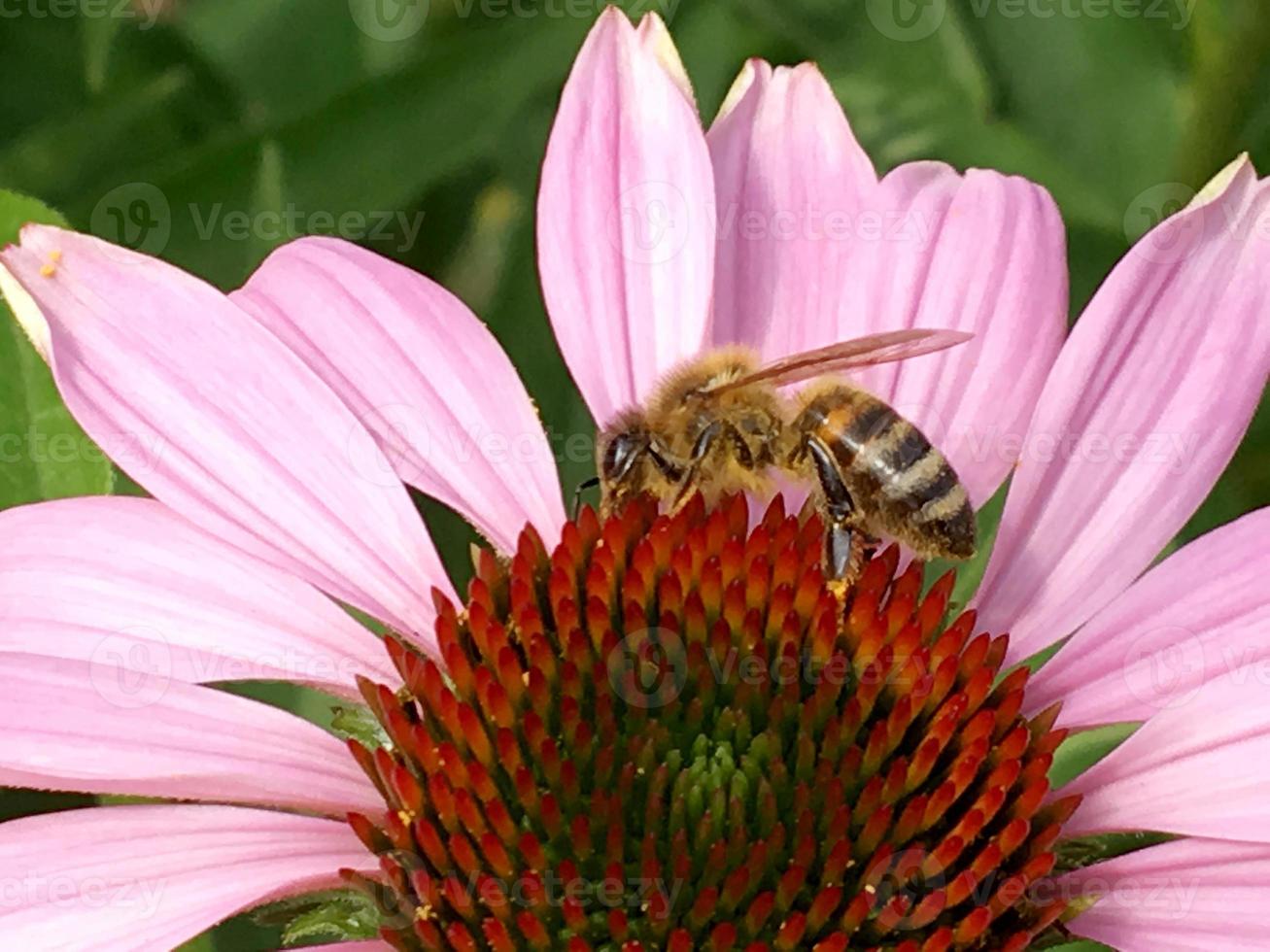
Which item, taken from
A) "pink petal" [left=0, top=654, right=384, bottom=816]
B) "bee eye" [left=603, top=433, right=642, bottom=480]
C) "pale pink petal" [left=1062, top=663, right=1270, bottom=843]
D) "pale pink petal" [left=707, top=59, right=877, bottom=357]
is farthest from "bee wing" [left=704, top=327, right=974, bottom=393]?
"pink petal" [left=0, top=654, right=384, bottom=816]

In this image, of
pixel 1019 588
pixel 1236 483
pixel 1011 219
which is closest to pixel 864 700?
pixel 1019 588

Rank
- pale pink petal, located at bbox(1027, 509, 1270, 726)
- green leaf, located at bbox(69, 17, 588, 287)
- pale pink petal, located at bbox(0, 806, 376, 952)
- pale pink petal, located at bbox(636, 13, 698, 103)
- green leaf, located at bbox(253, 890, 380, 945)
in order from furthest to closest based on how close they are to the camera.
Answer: green leaf, located at bbox(69, 17, 588, 287) → pale pink petal, located at bbox(636, 13, 698, 103) → pale pink petal, located at bbox(1027, 509, 1270, 726) → green leaf, located at bbox(253, 890, 380, 945) → pale pink petal, located at bbox(0, 806, 376, 952)

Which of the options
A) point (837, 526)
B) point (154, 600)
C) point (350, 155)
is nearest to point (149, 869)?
point (154, 600)

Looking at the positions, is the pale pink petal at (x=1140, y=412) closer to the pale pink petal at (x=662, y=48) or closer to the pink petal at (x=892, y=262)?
the pink petal at (x=892, y=262)

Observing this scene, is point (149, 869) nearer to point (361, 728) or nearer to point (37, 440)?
point (361, 728)

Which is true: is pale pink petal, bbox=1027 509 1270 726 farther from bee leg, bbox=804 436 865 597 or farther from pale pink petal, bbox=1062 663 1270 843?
bee leg, bbox=804 436 865 597
